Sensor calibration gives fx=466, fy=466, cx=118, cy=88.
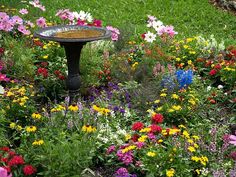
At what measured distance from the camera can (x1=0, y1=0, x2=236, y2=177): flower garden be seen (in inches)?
143

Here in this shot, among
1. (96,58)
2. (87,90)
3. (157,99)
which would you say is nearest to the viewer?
(157,99)

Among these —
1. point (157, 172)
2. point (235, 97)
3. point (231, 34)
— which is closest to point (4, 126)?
point (157, 172)

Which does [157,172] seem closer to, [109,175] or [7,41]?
[109,175]

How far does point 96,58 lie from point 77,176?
3027 millimetres

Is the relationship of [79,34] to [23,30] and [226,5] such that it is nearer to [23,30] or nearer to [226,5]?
[23,30]

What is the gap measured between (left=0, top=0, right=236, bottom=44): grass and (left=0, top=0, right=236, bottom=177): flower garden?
2845 millimetres

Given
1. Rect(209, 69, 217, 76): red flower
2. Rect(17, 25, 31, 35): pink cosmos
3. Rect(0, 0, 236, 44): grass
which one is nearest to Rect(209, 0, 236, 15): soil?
Rect(0, 0, 236, 44): grass

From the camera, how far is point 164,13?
11.4 metres

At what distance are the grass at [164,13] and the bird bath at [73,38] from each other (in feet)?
13.7

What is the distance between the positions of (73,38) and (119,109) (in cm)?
89

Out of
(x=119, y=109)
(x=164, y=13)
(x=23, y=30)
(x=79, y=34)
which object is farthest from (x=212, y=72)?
(x=164, y=13)

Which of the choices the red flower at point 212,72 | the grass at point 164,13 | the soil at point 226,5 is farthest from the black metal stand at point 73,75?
the soil at point 226,5

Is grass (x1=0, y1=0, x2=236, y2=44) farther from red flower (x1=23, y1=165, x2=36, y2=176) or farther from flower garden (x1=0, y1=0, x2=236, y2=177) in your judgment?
red flower (x1=23, y1=165, x2=36, y2=176)

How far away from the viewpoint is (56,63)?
247 inches
